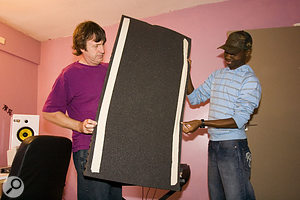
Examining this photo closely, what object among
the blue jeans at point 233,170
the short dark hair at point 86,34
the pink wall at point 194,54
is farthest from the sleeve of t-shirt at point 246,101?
the pink wall at point 194,54

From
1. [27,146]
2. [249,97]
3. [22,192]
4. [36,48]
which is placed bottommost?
[22,192]

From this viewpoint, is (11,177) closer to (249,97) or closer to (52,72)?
(249,97)

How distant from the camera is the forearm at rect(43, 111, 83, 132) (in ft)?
3.45

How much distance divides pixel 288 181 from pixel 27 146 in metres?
2.12

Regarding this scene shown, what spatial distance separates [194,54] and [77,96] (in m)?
1.91

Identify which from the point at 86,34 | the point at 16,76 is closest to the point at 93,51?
the point at 86,34

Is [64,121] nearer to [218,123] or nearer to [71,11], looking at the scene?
[218,123]

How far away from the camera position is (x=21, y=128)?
2.65 meters

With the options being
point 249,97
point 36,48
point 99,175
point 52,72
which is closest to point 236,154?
point 249,97

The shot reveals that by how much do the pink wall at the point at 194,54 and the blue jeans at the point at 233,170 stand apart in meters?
1.16

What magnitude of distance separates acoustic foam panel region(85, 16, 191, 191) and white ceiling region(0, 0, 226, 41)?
1929 mm

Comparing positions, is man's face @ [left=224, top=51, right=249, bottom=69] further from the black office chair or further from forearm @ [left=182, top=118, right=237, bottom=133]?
the black office chair

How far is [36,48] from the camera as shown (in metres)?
3.69

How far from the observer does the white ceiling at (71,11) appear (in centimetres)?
270
